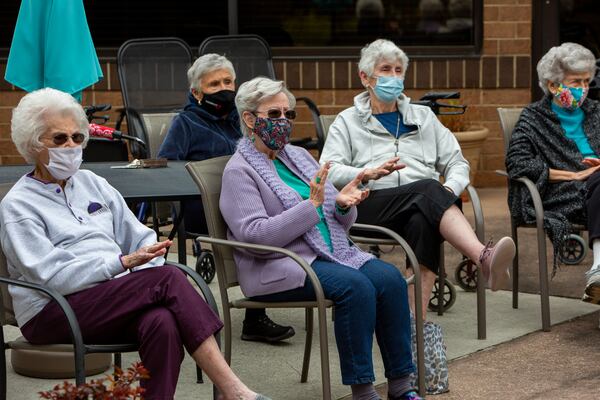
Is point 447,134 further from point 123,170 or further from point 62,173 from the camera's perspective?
point 62,173

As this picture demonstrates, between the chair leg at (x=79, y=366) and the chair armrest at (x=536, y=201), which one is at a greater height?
the chair armrest at (x=536, y=201)

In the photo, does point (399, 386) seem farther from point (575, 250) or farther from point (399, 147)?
point (575, 250)

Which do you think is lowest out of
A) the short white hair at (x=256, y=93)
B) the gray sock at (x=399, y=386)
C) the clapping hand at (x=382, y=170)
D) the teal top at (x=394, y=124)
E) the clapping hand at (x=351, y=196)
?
the gray sock at (x=399, y=386)

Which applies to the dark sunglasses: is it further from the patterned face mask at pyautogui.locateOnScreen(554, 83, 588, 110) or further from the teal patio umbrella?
the patterned face mask at pyautogui.locateOnScreen(554, 83, 588, 110)

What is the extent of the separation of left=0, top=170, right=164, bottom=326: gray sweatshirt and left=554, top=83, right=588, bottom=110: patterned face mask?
2.88 meters

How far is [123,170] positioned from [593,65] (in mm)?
2550

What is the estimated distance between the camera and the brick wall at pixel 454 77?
396 inches

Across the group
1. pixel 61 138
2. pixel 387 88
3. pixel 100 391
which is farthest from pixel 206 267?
pixel 100 391

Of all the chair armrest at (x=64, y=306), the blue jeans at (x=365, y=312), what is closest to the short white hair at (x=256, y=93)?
the blue jeans at (x=365, y=312)

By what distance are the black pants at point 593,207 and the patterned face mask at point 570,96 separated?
1.84 feet

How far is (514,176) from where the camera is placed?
664 cm

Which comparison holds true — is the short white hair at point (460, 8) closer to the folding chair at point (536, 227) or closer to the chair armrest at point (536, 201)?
the folding chair at point (536, 227)

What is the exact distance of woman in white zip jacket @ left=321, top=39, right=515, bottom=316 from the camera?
5.80 meters

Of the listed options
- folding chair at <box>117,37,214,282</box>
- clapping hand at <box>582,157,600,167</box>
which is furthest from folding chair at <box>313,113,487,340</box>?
folding chair at <box>117,37,214,282</box>
